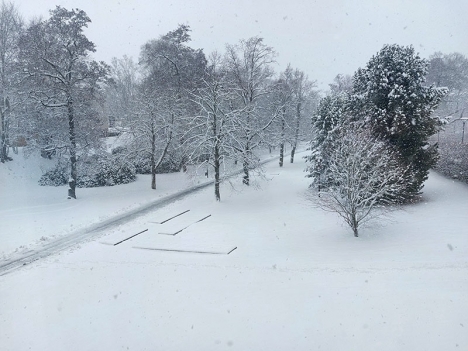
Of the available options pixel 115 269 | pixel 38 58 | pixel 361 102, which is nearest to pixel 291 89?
pixel 361 102

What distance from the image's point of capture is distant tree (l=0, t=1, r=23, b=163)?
27.4 meters

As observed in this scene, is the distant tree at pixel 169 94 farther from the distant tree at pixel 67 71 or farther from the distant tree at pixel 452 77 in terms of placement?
the distant tree at pixel 452 77

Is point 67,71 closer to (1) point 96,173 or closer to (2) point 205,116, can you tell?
(1) point 96,173

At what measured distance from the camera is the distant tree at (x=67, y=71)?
22.4 metres

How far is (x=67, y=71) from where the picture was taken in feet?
75.9

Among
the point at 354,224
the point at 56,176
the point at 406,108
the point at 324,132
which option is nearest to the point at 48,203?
the point at 56,176

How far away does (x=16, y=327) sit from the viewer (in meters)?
8.78

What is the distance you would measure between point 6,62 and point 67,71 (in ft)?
30.1

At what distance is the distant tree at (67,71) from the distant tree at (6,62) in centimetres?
556

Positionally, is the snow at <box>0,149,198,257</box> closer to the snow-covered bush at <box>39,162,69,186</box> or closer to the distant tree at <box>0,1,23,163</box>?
the snow-covered bush at <box>39,162,69,186</box>

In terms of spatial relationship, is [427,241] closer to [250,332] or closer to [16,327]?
[250,332]

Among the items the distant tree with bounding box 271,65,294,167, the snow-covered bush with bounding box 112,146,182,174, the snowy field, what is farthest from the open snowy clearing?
the distant tree with bounding box 271,65,294,167

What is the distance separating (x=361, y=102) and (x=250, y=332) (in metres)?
17.8

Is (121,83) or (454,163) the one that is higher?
(121,83)
